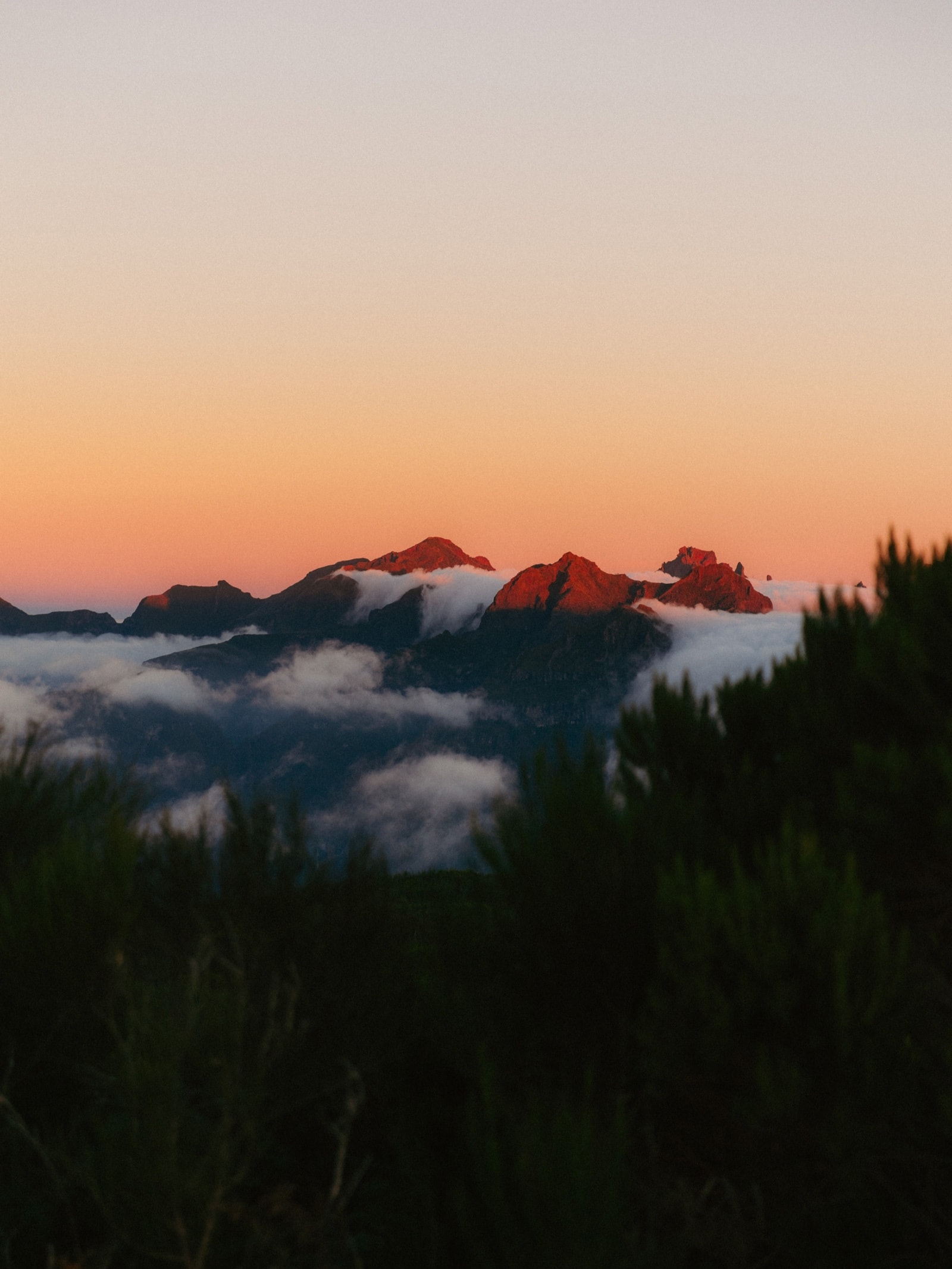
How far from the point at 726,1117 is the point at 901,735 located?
10.1 feet

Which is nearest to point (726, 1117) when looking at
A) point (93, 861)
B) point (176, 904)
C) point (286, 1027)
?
point (286, 1027)

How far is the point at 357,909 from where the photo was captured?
9.31 m

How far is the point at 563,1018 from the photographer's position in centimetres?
719

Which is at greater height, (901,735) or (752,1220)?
(901,735)

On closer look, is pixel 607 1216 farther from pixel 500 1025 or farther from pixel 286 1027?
pixel 500 1025

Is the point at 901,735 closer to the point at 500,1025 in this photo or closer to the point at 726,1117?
the point at 726,1117

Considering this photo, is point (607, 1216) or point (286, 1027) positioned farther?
point (286, 1027)

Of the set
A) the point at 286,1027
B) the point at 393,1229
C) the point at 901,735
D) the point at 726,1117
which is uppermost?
the point at 901,735

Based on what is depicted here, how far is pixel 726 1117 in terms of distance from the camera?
6.46 m

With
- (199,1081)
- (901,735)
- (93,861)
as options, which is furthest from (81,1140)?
(901,735)

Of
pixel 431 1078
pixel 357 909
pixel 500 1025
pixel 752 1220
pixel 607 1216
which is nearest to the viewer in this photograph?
pixel 607 1216

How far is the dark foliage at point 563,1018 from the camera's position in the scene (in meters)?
5.27

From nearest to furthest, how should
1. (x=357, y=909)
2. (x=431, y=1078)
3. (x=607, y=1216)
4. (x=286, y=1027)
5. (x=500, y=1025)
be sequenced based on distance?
(x=607, y=1216), (x=286, y=1027), (x=500, y=1025), (x=431, y=1078), (x=357, y=909)

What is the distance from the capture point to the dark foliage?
527cm
